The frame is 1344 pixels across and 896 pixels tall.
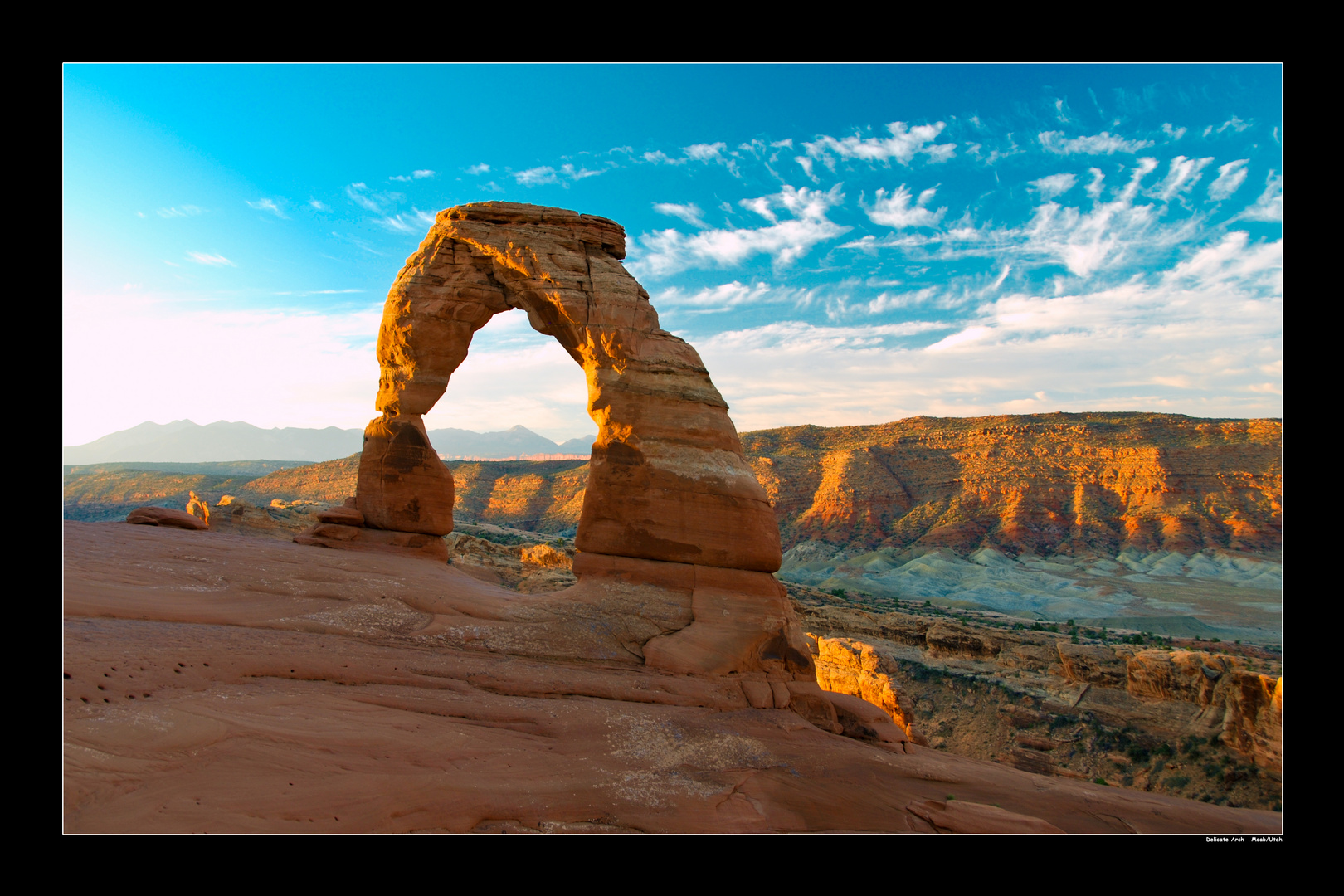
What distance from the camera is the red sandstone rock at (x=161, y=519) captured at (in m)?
15.5

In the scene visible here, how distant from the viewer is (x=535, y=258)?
48.2 ft

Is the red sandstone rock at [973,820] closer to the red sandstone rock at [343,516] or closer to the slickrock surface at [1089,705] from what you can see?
the slickrock surface at [1089,705]

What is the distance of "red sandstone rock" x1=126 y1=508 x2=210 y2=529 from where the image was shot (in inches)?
610

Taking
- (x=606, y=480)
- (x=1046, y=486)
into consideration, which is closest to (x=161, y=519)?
(x=606, y=480)

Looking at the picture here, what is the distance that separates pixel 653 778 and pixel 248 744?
393 cm

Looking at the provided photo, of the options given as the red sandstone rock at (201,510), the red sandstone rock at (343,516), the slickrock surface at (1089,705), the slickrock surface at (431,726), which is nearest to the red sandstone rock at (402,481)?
the red sandstone rock at (343,516)

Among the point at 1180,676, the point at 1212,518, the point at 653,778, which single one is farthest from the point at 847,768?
the point at 1212,518

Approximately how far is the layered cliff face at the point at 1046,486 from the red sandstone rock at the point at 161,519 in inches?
2372

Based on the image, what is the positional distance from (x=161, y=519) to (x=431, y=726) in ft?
40.9

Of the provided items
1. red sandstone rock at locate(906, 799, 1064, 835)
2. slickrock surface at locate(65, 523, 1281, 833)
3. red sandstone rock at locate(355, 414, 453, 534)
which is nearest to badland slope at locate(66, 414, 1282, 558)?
red sandstone rock at locate(355, 414, 453, 534)

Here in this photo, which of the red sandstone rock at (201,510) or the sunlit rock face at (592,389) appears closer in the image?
the sunlit rock face at (592,389)

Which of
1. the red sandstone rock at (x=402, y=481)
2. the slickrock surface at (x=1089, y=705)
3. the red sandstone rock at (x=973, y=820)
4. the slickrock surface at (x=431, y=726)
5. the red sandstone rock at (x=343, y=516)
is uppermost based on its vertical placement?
the red sandstone rock at (x=402, y=481)

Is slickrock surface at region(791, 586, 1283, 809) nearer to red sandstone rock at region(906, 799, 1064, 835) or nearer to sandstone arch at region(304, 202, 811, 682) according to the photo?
sandstone arch at region(304, 202, 811, 682)
